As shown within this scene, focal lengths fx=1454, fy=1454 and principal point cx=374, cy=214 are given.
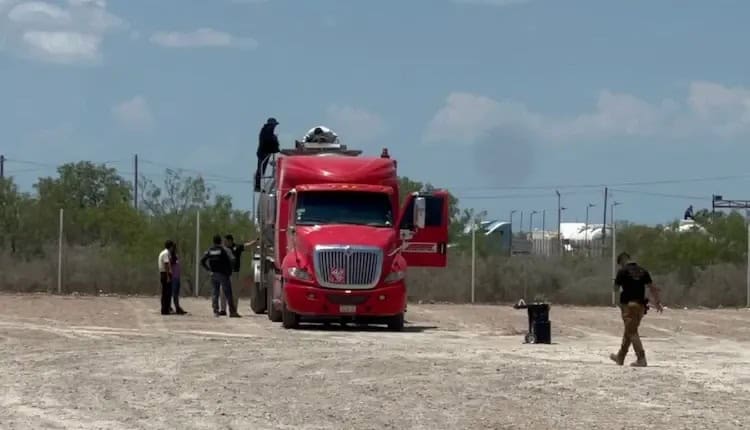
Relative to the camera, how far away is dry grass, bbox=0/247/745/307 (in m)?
43.7

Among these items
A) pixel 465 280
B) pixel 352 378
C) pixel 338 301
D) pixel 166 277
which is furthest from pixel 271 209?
pixel 465 280

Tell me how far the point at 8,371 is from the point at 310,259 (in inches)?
376

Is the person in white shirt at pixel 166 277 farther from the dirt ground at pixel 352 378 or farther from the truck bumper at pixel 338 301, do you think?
the truck bumper at pixel 338 301

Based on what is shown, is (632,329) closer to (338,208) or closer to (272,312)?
(338,208)

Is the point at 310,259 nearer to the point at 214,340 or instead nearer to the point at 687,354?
the point at 214,340

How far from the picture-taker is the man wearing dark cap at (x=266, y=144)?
105 feet

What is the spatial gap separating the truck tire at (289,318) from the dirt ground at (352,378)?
0.68 meters

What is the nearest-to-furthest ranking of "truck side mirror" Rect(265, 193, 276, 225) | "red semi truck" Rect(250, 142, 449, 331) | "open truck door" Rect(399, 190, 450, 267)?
"red semi truck" Rect(250, 142, 449, 331), "truck side mirror" Rect(265, 193, 276, 225), "open truck door" Rect(399, 190, 450, 267)

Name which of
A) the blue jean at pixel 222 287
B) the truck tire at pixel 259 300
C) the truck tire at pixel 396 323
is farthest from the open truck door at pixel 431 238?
the truck tire at pixel 259 300

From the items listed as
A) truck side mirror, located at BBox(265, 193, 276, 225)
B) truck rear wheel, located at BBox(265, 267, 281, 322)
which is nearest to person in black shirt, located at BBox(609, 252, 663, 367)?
truck side mirror, located at BBox(265, 193, 276, 225)

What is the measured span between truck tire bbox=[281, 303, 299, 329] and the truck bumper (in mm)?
265

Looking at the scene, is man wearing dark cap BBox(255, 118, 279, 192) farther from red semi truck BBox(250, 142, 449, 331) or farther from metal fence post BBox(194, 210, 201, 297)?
metal fence post BBox(194, 210, 201, 297)

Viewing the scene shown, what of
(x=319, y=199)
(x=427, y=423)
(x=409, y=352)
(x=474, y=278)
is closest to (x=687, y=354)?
(x=409, y=352)

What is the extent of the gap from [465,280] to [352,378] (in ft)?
87.6
